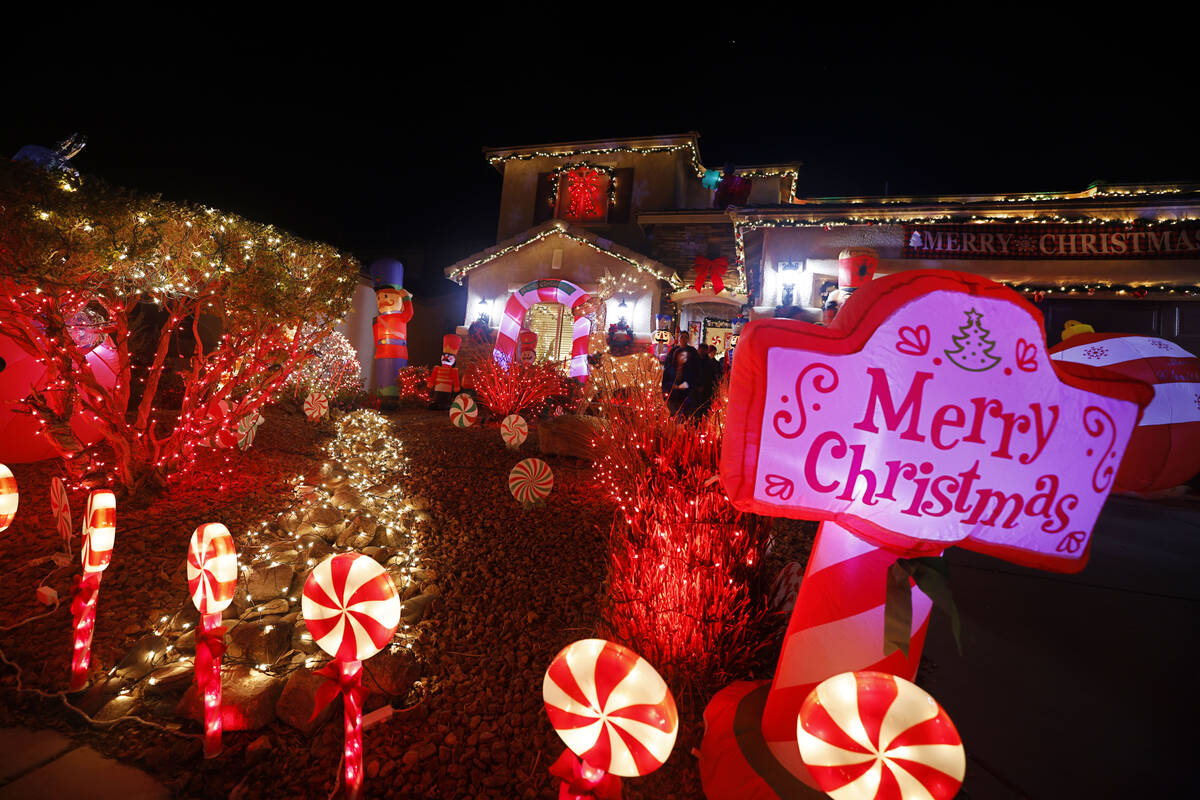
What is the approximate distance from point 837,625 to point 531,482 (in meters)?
3.21

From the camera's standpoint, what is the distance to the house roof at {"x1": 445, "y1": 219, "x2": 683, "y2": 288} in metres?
12.8

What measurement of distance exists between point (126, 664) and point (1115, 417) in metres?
4.62

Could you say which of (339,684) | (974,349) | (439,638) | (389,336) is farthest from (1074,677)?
(389,336)

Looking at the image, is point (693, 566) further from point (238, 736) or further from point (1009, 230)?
point (1009, 230)

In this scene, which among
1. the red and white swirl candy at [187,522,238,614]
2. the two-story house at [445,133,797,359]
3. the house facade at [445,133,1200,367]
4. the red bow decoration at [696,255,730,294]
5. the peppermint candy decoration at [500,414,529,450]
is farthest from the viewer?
the two-story house at [445,133,797,359]

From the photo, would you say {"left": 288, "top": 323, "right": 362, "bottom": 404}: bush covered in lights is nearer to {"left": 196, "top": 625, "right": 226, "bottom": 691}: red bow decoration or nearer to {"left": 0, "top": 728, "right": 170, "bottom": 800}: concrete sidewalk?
{"left": 0, "top": 728, "right": 170, "bottom": 800}: concrete sidewalk

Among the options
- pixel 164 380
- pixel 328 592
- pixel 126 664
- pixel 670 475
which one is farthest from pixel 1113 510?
pixel 164 380

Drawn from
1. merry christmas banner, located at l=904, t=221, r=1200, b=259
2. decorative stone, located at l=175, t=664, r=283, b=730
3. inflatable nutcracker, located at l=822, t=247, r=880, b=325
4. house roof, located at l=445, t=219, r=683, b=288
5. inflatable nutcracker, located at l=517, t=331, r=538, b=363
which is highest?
house roof, located at l=445, t=219, r=683, b=288

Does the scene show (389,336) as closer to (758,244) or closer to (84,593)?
(758,244)

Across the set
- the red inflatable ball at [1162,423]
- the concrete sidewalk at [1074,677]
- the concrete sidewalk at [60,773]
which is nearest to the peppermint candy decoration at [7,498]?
the concrete sidewalk at [60,773]

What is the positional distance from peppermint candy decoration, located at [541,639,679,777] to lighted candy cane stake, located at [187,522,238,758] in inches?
64.7

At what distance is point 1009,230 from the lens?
7129 mm

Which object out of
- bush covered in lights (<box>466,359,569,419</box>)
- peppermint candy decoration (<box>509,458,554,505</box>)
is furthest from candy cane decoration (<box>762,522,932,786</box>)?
bush covered in lights (<box>466,359,569,419</box>)

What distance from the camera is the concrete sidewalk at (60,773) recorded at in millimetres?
1931
